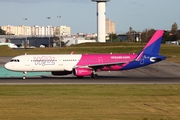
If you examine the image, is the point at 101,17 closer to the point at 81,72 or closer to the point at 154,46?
the point at 154,46

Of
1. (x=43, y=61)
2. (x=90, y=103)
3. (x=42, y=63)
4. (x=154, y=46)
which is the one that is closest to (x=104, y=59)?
(x=154, y=46)

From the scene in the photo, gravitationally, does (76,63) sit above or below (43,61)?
below

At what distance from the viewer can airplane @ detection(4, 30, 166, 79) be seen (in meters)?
52.9

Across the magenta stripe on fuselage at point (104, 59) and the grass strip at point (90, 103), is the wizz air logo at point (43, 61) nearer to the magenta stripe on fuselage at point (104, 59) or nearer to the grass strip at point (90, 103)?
the magenta stripe on fuselage at point (104, 59)

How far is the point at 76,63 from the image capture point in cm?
5412

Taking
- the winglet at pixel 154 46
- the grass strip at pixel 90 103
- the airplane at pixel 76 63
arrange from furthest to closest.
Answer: the winglet at pixel 154 46, the airplane at pixel 76 63, the grass strip at pixel 90 103

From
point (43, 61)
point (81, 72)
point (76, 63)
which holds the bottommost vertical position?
point (81, 72)

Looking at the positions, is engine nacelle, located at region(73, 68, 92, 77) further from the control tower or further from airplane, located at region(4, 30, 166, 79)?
the control tower

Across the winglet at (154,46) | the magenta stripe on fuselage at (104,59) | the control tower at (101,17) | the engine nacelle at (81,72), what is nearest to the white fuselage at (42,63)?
the magenta stripe on fuselage at (104,59)

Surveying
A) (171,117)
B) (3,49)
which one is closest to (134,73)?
(171,117)

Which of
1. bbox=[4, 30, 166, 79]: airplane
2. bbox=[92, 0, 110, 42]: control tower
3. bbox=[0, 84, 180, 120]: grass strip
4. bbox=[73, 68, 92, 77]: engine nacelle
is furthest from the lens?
bbox=[92, 0, 110, 42]: control tower

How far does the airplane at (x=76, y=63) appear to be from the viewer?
5288cm

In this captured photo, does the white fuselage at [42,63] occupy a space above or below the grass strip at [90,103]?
above

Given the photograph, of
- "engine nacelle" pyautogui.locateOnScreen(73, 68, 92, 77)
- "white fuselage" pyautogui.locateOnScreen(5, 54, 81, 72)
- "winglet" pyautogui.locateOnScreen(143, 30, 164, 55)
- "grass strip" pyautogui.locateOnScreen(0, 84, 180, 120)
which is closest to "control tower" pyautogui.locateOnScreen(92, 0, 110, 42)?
"winglet" pyautogui.locateOnScreen(143, 30, 164, 55)
